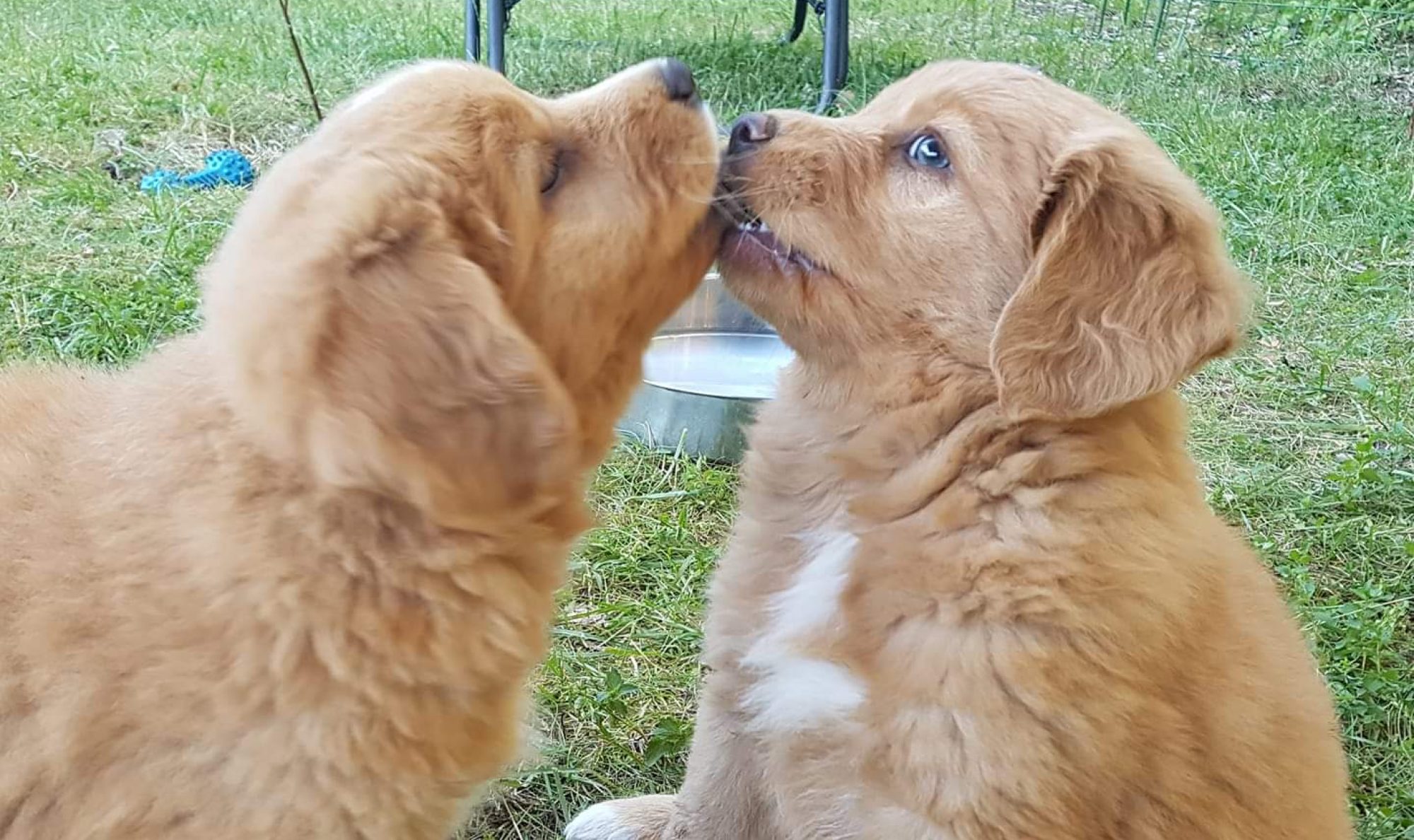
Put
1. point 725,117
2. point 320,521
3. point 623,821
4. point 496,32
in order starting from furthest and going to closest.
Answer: point 725,117 → point 496,32 → point 623,821 → point 320,521

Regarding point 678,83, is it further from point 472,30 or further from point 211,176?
point 472,30

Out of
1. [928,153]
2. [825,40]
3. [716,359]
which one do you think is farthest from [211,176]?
[928,153]

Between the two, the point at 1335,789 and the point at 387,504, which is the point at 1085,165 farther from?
the point at 387,504

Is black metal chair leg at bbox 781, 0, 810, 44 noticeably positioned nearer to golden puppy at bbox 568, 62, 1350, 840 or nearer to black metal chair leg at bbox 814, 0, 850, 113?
black metal chair leg at bbox 814, 0, 850, 113

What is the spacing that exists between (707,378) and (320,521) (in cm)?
293

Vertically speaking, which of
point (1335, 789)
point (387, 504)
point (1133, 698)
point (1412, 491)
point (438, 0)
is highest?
point (387, 504)

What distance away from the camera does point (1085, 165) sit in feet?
7.26

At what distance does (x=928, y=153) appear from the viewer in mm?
2465

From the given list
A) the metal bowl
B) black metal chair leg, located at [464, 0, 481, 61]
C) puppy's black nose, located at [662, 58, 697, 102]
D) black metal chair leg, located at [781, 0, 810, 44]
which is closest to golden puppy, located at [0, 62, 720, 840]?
puppy's black nose, located at [662, 58, 697, 102]

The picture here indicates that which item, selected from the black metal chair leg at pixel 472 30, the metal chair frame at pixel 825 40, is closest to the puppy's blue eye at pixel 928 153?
the metal chair frame at pixel 825 40

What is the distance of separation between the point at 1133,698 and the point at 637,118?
1.33 metres

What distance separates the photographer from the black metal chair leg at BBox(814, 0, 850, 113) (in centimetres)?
725

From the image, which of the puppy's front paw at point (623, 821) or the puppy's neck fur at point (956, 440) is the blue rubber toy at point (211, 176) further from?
the puppy's neck fur at point (956, 440)

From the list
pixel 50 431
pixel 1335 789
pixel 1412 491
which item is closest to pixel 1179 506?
pixel 1335 789
